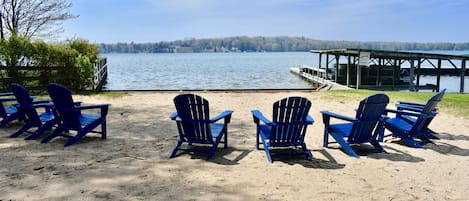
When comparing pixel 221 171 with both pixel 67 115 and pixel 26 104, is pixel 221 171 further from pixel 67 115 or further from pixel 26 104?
pixel 26 104

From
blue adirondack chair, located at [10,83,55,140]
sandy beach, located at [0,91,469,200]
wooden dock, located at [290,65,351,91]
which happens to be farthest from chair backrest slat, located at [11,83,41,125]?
wooden dock, located at [290,65,351,91]

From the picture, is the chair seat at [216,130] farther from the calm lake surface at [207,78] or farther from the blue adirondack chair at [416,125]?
the calm lake surface at [207,78]

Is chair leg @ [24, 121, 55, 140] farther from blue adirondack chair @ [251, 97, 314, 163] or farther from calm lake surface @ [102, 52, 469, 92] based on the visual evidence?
calm lake surface @ [102, 52, 469, 92]

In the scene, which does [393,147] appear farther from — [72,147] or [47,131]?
[47,131]

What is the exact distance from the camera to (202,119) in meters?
4.61

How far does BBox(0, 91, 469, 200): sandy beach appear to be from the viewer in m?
→ 3.50

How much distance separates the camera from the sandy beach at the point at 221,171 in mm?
3496

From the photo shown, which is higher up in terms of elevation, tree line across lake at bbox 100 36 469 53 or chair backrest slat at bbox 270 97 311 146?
tree line across lake at bbox 100 36 469 53

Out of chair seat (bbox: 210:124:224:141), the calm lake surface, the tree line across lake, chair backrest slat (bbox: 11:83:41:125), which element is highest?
the tree line across lake

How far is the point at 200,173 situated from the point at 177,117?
924mm

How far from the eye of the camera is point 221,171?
13.7 feet

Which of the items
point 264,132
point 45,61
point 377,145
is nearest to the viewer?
point 264,132

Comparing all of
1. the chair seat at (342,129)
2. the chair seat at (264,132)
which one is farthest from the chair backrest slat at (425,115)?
the chair seat at (264,132)

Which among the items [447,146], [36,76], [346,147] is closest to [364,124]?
[346,147]
